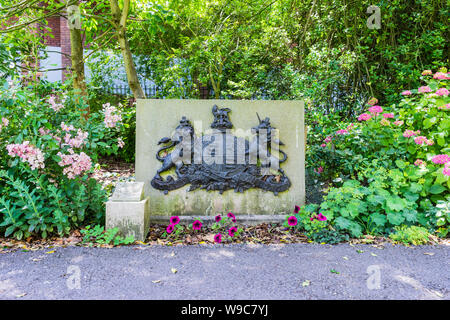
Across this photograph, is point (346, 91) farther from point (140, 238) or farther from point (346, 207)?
point (140, 238)

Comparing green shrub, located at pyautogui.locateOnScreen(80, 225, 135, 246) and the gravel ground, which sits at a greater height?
green shrub, located at pyautogui.locateOnScreen(80, 225, 135, 246)

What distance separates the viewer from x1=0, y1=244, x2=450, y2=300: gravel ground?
7.20 ft

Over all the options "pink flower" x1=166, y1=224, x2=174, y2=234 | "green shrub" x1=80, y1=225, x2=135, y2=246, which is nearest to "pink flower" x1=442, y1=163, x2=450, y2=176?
"pink flower" x1=166, y1=224, x2=174, y2=234

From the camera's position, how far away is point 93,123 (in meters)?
3.52

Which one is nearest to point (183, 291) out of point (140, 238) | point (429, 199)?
point (140, 238)

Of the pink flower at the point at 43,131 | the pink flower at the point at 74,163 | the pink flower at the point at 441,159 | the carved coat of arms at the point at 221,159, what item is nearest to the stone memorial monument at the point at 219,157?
the carved coat of arms at the point at 221,159

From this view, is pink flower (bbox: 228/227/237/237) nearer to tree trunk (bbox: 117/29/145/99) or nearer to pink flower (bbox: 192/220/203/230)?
pink flower (bbox: 192/220/203/230)

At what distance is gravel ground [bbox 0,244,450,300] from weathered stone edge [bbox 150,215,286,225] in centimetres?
65

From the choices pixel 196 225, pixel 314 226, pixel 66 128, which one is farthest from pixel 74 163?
pixel 314 226

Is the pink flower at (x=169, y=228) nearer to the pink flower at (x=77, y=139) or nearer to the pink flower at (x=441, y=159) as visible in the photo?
the pink flower at (x=77, y=139)

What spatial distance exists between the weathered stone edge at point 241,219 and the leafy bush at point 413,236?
1233mm

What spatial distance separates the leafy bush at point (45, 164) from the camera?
9.75 ft

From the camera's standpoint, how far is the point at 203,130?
3.84 m

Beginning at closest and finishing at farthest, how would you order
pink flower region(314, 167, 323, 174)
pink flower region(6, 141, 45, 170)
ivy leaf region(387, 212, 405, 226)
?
pink flower region(6, 141, 45, 170), ivy leaf region(387, 212, 405, 226), pink flower region(314, 167, 323, 174)
